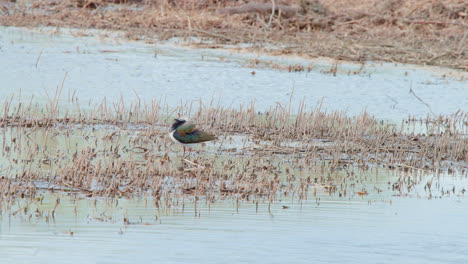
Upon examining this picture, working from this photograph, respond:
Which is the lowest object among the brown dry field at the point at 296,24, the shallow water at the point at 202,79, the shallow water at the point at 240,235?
the shallow water at the point at 240,235

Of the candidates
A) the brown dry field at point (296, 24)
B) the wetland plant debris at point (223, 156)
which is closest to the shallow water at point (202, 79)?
the wetland plant debris at point (223, 156)

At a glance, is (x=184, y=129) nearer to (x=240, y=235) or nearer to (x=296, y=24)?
(x=240, y=235)

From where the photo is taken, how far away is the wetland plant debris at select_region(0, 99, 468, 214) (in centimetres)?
781

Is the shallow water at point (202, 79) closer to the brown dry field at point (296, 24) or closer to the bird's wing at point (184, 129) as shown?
the brown dry field at point (296, 24)

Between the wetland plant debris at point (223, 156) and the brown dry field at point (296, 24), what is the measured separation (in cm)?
750

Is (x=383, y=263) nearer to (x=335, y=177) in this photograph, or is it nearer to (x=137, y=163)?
(x=335, y=177)

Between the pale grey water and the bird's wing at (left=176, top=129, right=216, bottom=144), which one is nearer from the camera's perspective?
the pale grey water

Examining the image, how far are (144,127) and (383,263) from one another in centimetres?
597

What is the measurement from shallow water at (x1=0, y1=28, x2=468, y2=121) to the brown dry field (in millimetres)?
1340

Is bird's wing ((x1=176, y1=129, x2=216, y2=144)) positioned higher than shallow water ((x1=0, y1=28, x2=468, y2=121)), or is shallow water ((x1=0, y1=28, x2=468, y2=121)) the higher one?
shallow water ((x1=0, y1=28, x2=468, y2=121))

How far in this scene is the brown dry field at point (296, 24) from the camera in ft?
67.9

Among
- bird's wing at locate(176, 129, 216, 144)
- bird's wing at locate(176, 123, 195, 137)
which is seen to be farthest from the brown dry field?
bird's wing at locate(176, 123, 195, 137)

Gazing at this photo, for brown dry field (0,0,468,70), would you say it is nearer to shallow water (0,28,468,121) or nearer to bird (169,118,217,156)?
shallow water (0,28,468,121)

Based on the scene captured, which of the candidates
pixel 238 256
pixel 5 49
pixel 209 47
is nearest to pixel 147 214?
pixel 238 256
